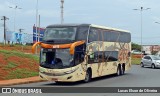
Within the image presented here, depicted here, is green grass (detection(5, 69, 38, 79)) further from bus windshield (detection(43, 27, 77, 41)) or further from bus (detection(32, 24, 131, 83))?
bus windshield (detection(43, 27, 77, 41))

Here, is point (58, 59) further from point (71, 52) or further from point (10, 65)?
point (10, 65)

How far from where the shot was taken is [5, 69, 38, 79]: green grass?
2713 centimetres

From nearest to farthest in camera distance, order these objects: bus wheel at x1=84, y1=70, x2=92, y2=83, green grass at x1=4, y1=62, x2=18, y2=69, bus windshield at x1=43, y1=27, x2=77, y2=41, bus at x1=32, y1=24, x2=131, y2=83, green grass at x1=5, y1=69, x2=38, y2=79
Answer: bus at x1=32, y1=24, x2=131, y2=83 < bus windshield at x1=43, y1=27, x2=77, y2=41 < bus wheel at x1=84, y1=70, x2=92, y2=83 < green grass at x1=5, y1=69, x2=38, y2=79 < green grass at x1=4, y1=62, x2=18, y2=69

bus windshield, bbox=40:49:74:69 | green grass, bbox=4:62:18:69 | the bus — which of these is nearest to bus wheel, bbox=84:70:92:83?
the bus

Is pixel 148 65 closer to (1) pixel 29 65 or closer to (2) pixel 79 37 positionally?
(1) pixel 29 65

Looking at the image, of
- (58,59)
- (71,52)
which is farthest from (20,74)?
(71,52)

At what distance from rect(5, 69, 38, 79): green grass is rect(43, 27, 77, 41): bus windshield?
4.29 meters

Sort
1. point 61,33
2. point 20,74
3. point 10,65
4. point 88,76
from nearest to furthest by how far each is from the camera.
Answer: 1. point 61,33
2. point 88,76
3. point 20,74
4. point 10,65

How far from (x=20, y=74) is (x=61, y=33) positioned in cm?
583

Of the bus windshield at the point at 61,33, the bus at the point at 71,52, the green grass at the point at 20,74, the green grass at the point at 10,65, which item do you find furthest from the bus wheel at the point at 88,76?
the green grass at the point at 10,65

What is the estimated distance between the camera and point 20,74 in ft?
92.5

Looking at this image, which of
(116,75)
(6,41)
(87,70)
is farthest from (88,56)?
(6,41)

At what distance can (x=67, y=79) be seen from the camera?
2320 cm

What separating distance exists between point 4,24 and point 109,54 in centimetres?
7793
